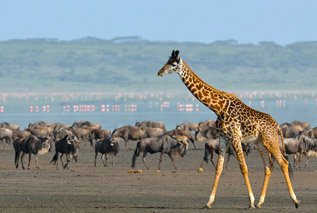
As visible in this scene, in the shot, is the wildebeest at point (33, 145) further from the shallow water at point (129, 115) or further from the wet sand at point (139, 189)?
the shallow water at point (129, 115)

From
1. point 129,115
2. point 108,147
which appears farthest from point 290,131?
point 129,115

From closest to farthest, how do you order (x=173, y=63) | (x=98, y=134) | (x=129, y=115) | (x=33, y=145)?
(x=173, y=63), (x=33, y=145), (x=98, y=134), (x=129, y=115)

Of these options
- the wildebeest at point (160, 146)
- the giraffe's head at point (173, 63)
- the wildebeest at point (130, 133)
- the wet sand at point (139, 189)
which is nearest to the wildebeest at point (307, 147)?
the wet sand at point (139, 189)

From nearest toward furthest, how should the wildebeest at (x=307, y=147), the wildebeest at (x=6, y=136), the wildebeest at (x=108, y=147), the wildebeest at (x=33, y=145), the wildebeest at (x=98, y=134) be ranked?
the wildebeest at (x=307, y=147)
the wildebeest at (x=33, y=145)
the wildebeest at (x=108, y=147)
the wildebeest at (x=6, y=136)
the wildebeest at (x=98, y=134)

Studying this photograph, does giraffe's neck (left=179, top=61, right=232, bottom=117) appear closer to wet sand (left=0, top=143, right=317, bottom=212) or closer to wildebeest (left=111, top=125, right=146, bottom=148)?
wet sand (left=0, top=143, right=317, bottom=212)

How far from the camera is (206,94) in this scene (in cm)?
1795

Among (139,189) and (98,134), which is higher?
(139,189)

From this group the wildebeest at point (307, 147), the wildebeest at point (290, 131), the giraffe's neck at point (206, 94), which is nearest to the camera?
the giraffe's neck at point (206, 94)

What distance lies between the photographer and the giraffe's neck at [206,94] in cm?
1772

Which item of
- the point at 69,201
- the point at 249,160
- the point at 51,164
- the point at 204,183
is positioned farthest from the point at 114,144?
the point at 69,201

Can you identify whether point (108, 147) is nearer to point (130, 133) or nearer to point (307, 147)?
point (307, 147)

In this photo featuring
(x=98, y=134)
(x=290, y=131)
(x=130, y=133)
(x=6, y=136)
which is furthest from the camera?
(x=98, y=134)

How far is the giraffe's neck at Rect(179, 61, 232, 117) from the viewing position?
1772 centimetres

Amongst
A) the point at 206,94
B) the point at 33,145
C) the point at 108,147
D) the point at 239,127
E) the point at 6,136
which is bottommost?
the point at 6,136
